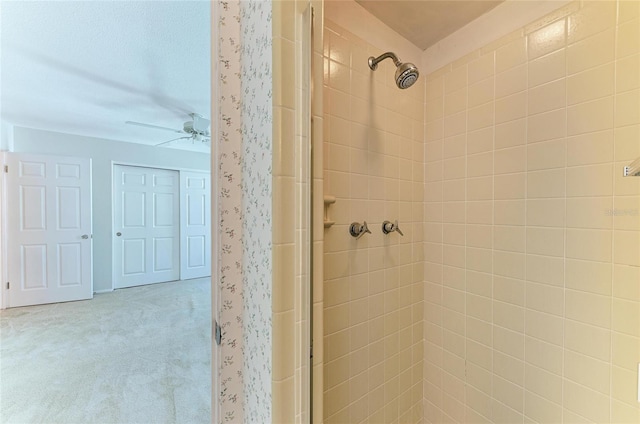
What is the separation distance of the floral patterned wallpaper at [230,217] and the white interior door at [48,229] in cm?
422

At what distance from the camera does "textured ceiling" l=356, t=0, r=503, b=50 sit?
122 cm

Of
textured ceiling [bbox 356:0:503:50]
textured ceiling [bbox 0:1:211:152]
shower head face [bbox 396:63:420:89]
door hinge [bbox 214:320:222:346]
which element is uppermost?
textured ceiling [bbox 0:1:211:152]

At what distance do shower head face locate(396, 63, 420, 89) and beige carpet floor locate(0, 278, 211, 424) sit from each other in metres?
2.21

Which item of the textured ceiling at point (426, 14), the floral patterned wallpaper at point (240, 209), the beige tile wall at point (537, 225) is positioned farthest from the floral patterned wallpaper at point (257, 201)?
the beige tile wall at point (537, 225)

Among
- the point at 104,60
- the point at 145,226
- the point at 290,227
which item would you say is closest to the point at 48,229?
the point at 145,226

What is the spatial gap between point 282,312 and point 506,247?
3.76ft

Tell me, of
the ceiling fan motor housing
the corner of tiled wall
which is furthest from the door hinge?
the ceiling fan motor housing

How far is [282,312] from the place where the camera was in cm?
62

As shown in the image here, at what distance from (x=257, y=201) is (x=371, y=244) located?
726mm

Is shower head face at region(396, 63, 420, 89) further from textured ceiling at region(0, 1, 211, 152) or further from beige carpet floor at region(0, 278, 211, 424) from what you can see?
beige carpet floor at region(0, 278, 211, 424)

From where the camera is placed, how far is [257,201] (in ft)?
2.43

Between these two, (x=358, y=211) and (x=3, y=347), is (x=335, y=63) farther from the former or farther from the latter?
(x=3, y=347)

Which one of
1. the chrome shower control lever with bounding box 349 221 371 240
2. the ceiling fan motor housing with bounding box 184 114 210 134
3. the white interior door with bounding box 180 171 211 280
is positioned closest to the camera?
the chrome shower control lever with bounding box 349 221 371 240

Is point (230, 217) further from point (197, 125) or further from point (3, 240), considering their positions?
point (3, 240)
